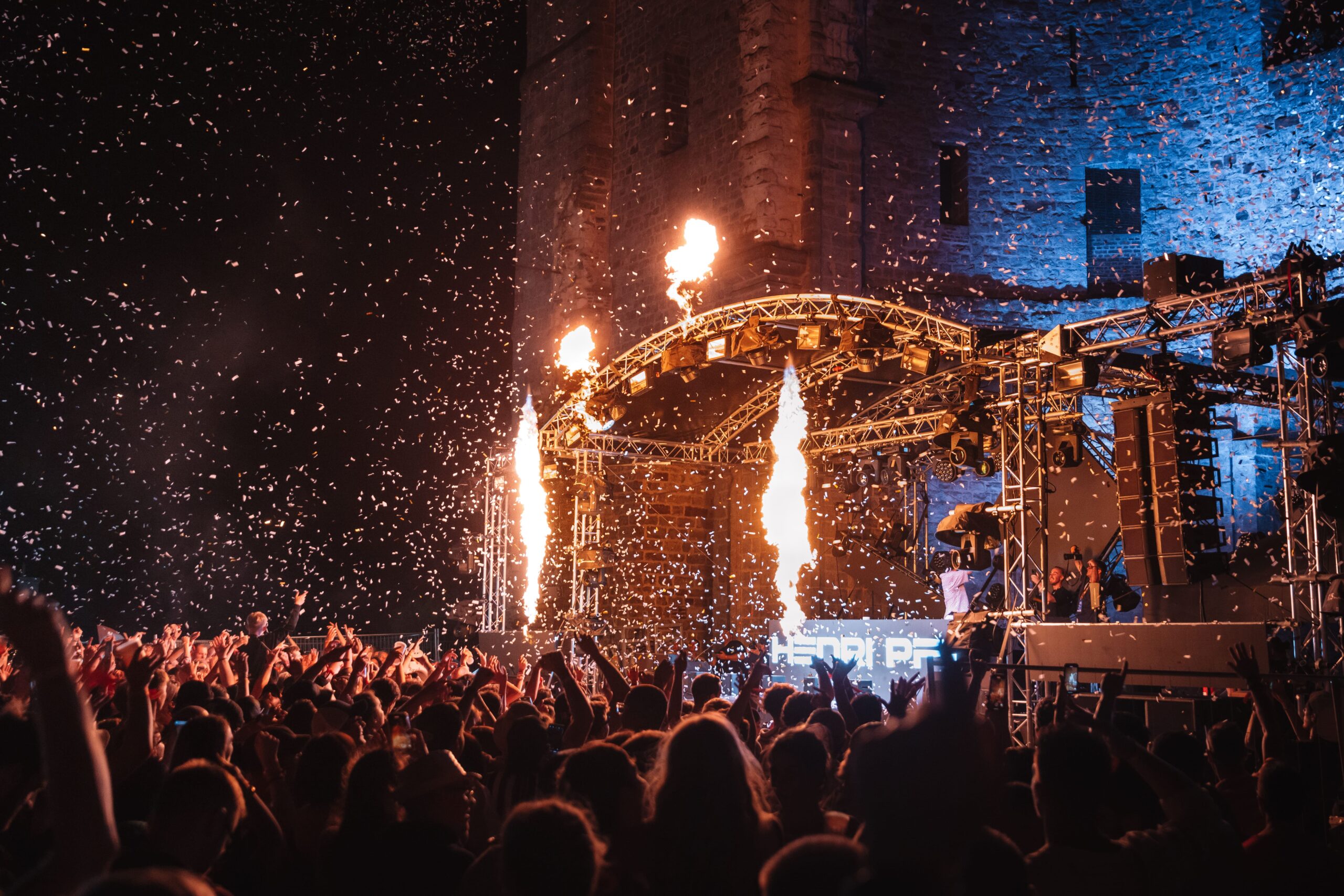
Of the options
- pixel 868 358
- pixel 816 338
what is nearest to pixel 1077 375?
pixel 868 358

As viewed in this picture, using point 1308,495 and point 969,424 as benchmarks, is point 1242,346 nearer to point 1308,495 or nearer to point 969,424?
point 1308,495

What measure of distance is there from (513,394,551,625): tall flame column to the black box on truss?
31.2 feet

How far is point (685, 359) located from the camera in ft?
46.5

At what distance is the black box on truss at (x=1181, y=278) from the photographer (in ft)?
34.2

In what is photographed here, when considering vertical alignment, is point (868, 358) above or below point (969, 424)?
above

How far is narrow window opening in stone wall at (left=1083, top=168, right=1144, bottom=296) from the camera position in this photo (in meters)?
19.0

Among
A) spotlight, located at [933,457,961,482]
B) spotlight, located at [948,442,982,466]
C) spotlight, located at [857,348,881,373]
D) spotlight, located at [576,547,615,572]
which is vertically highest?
spotlight, located at [857,348,881,373]

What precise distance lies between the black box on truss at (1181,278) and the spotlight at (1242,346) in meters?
0.59

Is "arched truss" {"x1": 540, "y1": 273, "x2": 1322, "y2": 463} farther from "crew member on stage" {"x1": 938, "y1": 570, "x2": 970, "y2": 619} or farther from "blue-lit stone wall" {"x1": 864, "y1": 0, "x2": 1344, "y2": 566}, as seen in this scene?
"crew member on stage" {"x1": 938, "y1": 570, "x2": 970, "y2": 619}

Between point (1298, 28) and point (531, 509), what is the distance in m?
14.8

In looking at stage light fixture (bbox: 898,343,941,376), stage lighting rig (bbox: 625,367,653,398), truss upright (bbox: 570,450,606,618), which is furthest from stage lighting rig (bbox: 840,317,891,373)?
truss upright (bbox: 570,450,606,618)

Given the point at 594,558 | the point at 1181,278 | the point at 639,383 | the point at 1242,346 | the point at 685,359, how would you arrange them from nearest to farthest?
the point at 1242,346 < the point at 1181,278 < the point at 685,359 < the point at 639,383 < the point at 594,558

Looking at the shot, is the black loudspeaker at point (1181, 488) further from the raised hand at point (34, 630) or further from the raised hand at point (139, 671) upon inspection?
the raised hand at point (34, 630)

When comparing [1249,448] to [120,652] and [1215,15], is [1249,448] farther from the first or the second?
[120,652]
